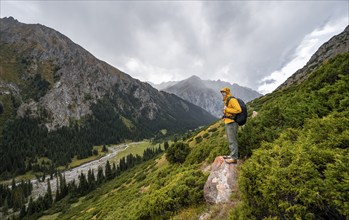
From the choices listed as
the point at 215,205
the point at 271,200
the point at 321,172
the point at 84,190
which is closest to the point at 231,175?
the point at 215,205

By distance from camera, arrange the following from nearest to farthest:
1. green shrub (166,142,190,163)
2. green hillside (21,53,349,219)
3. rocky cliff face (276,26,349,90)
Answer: green hillside (21,53,349,219)
green shrub (166,142,190,163)
rocky cliff face (276,26,349,90)

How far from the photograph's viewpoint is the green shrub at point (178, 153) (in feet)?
88.2

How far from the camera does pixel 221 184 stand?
9.80 meters

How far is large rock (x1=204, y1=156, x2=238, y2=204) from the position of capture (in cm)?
952

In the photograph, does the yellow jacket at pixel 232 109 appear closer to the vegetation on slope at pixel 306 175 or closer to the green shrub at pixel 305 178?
the vegetation on slope at pixel 306 175

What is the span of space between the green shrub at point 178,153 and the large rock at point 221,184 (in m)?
16.3

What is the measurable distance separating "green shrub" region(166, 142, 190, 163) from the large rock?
640 inches

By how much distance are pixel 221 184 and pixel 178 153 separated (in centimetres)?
1763

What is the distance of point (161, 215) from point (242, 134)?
6.37m

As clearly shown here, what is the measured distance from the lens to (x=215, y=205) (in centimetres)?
946

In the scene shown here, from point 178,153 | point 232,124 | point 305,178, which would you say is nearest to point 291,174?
point 305,178

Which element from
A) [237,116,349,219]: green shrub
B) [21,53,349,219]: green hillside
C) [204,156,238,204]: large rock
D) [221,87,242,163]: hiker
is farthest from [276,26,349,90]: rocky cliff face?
[237,116,349,219]: green shrub

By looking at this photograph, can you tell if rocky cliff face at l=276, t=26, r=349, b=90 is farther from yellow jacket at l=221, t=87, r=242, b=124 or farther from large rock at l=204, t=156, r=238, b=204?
large rock at l=204, t=156, r=238, b=204

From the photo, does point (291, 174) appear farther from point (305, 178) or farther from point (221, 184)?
point (221, 184)
